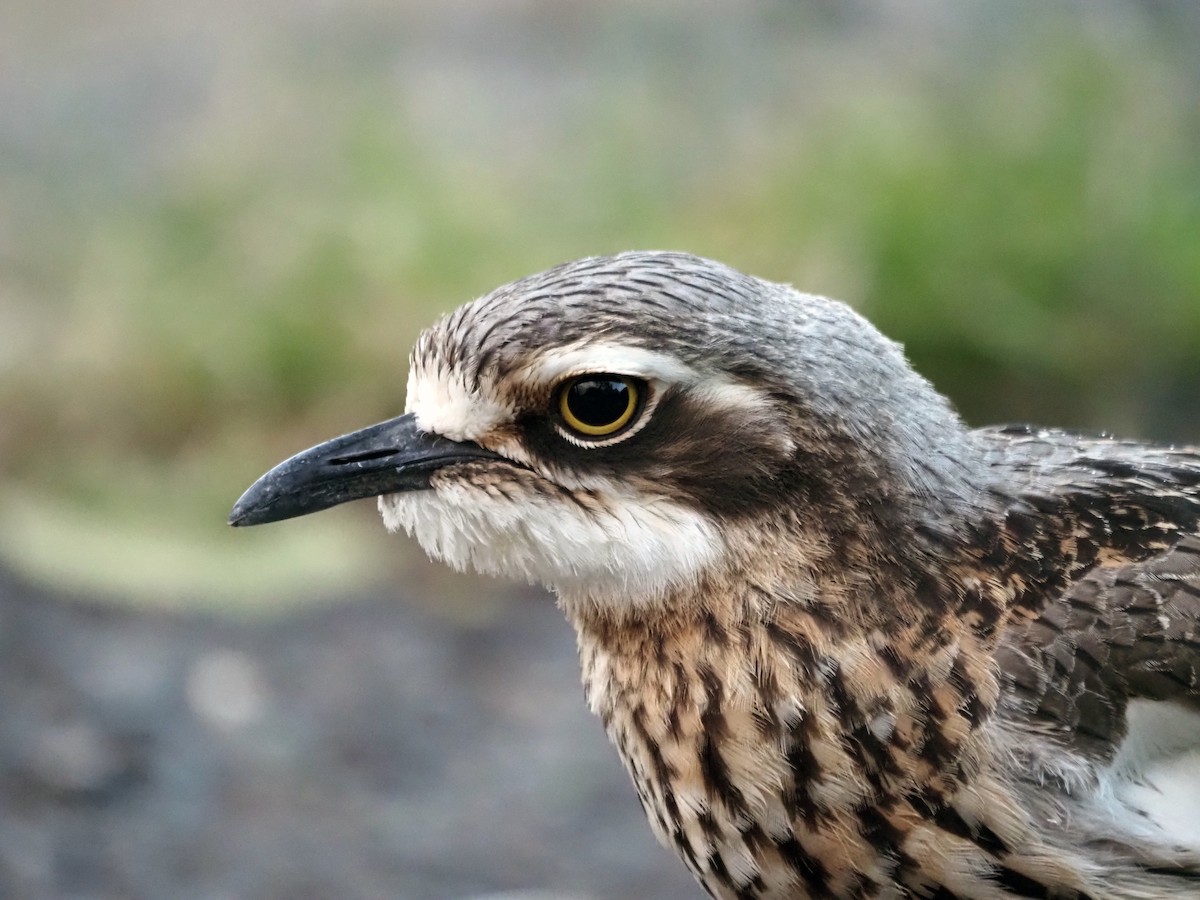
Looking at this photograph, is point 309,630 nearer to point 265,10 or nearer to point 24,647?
point 24,647

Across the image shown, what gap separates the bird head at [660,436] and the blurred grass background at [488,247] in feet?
10.3

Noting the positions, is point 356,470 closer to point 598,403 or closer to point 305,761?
point 598,403

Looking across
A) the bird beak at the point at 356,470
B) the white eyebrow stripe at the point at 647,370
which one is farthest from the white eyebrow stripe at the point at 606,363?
the bird beak at the point at 356,470

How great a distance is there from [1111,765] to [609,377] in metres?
1.12

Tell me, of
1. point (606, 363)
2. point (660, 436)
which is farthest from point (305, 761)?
point (606, 363)

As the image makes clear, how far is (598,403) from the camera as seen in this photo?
2.46 m

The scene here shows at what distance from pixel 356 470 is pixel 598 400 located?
502 mm

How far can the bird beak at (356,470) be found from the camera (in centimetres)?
258

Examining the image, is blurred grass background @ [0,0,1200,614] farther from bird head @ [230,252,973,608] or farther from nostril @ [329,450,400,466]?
bird head @ [230,252,973,608]

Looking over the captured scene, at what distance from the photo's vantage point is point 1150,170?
6469 mm

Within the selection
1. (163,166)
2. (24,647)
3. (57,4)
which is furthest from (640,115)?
(57,4)

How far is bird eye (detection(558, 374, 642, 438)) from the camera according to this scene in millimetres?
2434

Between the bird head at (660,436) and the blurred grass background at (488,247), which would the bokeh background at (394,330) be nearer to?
the blurred grass background at (488,247)

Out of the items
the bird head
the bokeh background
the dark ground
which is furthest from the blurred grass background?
the bird head
